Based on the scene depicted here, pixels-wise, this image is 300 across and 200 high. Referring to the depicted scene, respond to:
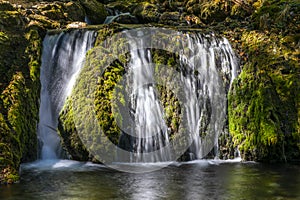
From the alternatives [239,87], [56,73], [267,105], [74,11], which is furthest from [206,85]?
[74,11]

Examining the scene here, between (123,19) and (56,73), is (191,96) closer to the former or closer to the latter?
(56,73)

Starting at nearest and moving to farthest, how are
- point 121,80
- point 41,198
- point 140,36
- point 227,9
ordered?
point 41,198 → point 121,80 → point 140,36 → point 227,9

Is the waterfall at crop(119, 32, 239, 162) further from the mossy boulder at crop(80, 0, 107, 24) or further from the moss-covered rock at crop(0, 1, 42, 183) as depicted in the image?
the mossy boulder at crop(80, 0, 107, 24)

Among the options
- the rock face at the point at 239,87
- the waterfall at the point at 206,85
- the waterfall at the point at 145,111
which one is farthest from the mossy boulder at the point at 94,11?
the waterfall at the point at 206,85

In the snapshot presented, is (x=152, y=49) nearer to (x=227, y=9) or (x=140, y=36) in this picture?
(x=140, y=36)

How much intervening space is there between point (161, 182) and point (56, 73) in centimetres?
489

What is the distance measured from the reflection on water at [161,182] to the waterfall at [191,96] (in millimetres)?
884

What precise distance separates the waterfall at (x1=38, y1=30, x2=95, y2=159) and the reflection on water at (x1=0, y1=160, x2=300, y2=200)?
1157 mm

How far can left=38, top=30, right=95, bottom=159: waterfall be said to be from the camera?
9977mm

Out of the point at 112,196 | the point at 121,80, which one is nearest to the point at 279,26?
the point at 121,80

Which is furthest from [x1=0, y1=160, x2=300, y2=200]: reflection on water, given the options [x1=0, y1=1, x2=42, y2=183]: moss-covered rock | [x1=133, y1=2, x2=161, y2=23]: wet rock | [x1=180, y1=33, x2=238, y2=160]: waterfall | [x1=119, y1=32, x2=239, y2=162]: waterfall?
[x1=133, y1=2, x2=161, y2=23]: wet rock

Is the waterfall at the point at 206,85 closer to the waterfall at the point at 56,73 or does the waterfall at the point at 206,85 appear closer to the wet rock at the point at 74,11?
the waterfall at the point at 56,73

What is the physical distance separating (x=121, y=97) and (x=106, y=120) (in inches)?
30.0

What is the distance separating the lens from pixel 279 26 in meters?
12.3
